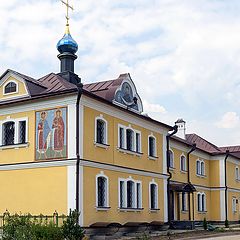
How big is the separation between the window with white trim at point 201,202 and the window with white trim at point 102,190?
14.4m

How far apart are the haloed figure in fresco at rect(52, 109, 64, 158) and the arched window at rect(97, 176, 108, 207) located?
2.20 m

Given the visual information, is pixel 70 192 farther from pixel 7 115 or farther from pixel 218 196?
pixel 218 196

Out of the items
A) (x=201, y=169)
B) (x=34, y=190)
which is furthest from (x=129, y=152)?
(x=201, y=169)

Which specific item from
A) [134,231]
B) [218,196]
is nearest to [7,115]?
[134,231]

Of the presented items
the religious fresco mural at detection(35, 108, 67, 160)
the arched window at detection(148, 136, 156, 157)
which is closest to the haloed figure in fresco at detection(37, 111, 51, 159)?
the religious fresco mural at detection(35, 108, 67, 160)

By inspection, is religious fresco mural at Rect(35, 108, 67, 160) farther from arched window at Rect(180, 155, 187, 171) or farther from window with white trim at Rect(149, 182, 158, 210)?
arched window at Rect(180, 155, 187, 171)

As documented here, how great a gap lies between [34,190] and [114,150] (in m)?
3.95

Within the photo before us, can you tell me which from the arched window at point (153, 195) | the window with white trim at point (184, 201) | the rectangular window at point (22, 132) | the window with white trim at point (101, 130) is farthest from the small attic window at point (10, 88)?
the window with white trim at point (184, 201)

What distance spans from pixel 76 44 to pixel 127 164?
652 centimetres

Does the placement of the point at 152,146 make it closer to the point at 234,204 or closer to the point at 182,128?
the point at 182,128

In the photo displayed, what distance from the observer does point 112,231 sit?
2097 cm

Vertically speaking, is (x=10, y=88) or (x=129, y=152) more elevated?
(x=10, y=88)

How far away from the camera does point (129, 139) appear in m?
23.6

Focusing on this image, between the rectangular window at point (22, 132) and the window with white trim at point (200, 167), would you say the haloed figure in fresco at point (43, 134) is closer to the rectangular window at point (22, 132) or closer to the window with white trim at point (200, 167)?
the rectangular window at point (22, 132)
